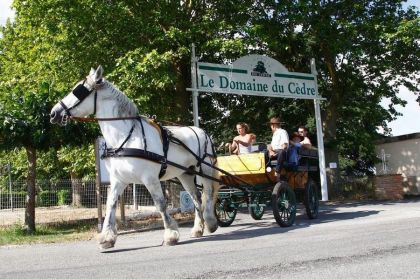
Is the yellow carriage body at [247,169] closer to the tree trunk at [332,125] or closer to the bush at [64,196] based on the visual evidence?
the bush at [64,196]

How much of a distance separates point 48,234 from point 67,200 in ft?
12.4

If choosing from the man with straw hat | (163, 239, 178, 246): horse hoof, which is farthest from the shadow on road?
the man with straw hat

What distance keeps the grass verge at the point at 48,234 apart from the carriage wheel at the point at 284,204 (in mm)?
3851

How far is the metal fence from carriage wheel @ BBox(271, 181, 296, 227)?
16.0 ft

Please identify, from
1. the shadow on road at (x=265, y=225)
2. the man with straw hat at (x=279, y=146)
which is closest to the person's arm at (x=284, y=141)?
the man with straw hat at (x=279, y=146)

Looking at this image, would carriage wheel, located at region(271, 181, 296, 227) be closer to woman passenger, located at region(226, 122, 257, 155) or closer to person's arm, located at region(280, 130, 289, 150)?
person's arm, located at region(280, 130, 289, 150)

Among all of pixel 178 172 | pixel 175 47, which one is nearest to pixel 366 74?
pixel 175 47

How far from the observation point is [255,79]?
16.4 meters

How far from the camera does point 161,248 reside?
8.48 metres

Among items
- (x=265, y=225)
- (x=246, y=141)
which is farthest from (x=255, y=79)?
(x=265, y=225)

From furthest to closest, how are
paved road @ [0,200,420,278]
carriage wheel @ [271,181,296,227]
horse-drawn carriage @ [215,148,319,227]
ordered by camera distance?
horse-drawn carriage @ [215,148,319,227] → carriage wheel @ [271,181,296,227] → paved road @ [0,200,420,278]

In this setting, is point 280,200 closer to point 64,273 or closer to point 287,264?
point 287,264

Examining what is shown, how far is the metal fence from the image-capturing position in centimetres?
1526

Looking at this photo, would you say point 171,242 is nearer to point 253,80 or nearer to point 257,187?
point 257,187
